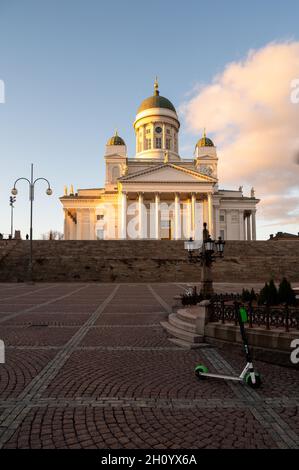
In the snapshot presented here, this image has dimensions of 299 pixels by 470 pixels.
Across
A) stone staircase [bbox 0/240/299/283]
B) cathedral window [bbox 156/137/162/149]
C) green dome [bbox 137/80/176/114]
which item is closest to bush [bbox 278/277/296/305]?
stone staircase [bbox 0/240/299/283]

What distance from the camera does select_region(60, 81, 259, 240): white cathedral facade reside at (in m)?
63.8

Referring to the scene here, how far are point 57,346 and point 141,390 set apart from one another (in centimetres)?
363

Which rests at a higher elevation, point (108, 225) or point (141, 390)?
point (108, 225)

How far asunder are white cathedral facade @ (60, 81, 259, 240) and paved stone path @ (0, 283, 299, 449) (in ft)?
183

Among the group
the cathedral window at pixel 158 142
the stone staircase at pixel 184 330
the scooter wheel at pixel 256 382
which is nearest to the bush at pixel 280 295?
the stone staircase at pixel 184 330

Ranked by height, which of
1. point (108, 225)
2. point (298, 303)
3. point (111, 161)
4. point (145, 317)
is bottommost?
point (145, 317)

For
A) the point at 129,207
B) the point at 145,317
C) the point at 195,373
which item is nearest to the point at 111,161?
the point at 129,207

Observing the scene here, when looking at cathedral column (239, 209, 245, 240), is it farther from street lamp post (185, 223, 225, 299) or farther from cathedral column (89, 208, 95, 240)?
street lamp post (185, 223, 225, 299)

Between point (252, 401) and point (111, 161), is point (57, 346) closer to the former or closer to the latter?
point (252, 401)

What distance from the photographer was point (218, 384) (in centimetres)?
581

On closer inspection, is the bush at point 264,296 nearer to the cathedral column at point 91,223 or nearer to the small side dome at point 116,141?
the cathedral column at point 91,223

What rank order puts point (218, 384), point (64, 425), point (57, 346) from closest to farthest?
point (64, 425) < point (218, 384) < point (57, 346)

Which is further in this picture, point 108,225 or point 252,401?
point 108,225
